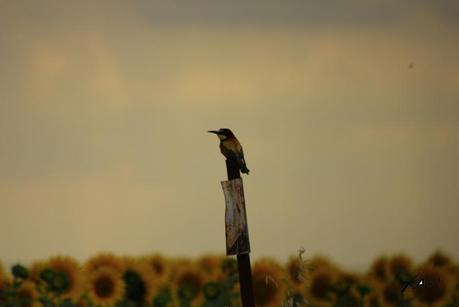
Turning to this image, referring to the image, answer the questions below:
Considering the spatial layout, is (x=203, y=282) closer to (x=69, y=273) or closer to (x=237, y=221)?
(x=69, y=273)

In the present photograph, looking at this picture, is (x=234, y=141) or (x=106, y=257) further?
(x=106, y=257)

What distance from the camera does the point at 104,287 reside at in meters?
14.3

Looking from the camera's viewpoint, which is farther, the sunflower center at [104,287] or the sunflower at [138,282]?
the sunflower at [138,282]

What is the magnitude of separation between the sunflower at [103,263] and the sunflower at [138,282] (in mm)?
89

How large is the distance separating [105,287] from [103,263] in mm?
324

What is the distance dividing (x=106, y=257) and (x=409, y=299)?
358 cm

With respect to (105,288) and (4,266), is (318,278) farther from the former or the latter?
(4,266)

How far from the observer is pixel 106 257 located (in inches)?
571

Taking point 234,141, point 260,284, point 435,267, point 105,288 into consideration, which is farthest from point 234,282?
point 234,141

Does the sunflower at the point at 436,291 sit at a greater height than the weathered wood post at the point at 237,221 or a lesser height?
lesser

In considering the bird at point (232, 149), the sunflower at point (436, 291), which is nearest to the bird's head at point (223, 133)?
the bird at point (232, 149)

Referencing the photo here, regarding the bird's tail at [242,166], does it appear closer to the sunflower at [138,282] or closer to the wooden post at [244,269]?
the wooden post at [244,269]

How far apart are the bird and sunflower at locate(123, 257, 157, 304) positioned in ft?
12.3

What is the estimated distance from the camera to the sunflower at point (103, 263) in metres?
14.4
